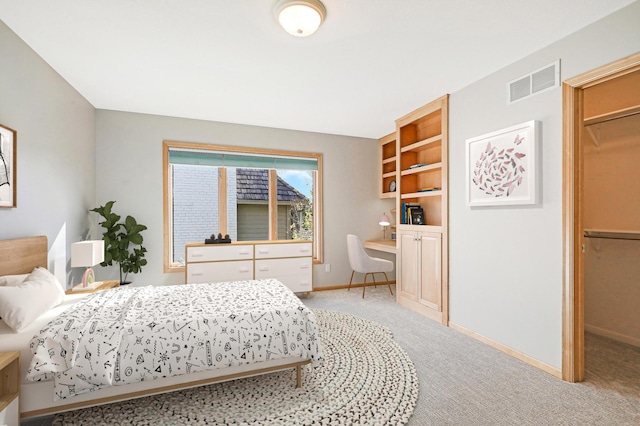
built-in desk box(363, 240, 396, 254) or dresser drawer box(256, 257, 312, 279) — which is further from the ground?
built-in desk box(363, 240, 396, 254)

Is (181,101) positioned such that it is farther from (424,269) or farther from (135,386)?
(424,269)

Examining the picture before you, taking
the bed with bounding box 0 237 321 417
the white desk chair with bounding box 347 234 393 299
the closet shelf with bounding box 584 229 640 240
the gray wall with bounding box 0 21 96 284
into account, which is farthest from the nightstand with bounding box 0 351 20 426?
the closet shelf with bounding box 584 229 640 240

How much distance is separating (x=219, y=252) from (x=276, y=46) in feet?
8.92

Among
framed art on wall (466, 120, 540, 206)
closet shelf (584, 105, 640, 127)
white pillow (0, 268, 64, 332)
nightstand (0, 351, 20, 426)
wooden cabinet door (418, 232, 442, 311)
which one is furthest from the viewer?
wooden cabinet door (418, 232, 442, 311)

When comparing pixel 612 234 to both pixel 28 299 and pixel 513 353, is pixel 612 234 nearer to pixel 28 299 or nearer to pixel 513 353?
pixel 513 353

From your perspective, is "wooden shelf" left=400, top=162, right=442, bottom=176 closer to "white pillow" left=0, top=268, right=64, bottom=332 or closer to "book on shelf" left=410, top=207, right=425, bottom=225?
"book on shelf" left=410, top=207, right=425, bottom=225

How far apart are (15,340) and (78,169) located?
2.35 meters

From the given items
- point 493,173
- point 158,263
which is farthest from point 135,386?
point 493,173

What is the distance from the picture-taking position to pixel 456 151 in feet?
11.1

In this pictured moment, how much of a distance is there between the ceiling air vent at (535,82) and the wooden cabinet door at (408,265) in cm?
190

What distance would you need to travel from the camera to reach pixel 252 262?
14.3 ft

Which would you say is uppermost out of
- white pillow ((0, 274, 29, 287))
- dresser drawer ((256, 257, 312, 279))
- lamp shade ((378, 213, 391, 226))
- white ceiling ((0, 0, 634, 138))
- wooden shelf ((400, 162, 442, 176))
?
white ceiling ((0, 0, 634, 138))

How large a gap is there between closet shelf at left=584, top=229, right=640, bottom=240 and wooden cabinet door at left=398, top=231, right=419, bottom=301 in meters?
1.73

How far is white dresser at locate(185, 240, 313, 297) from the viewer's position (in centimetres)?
412
